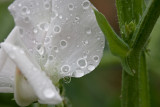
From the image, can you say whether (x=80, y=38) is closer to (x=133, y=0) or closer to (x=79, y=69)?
(x=79, y=69)

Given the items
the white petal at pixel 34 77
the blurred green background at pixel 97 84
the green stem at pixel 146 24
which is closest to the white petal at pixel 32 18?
the white petal at pixel 34 77

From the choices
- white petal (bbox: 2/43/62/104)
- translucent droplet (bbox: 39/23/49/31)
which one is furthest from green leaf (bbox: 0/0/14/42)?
white petal (bbox: 2/43/62/104)

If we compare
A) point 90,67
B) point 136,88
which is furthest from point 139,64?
point 90,67

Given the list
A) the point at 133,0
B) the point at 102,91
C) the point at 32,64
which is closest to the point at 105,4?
the point at 102,91

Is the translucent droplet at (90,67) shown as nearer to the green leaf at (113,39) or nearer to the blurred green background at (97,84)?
the green leaf at (113,39)

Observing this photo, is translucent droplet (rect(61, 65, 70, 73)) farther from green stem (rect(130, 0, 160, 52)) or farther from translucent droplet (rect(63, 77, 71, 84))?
green stem (rect(130, 0, 160, 52))

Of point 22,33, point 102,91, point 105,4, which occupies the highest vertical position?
point 22,33
